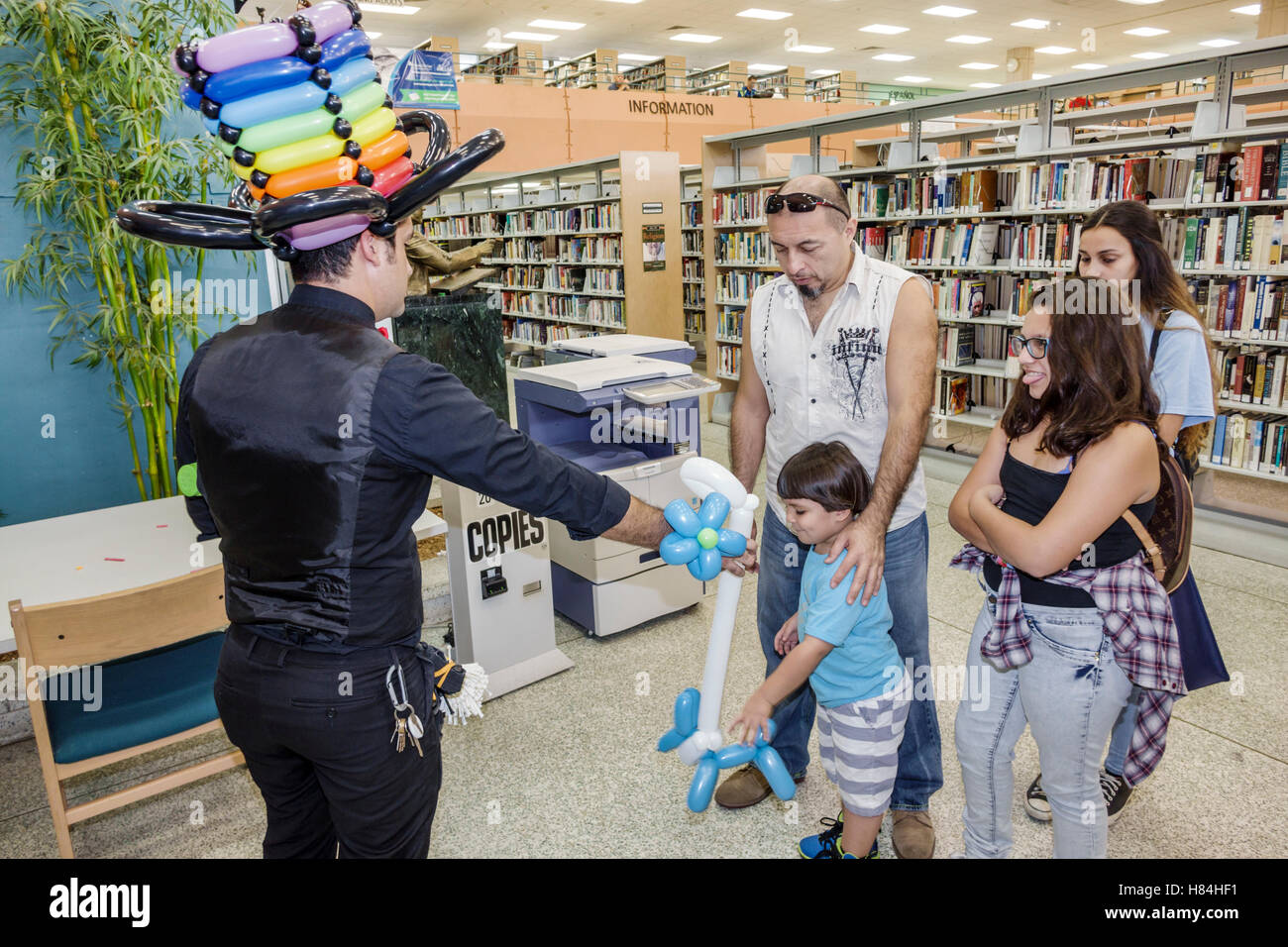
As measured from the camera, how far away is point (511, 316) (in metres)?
10.0

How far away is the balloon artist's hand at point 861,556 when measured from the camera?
5.09 feet

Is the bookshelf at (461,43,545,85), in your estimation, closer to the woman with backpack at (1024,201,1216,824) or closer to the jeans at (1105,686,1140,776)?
the woman with backpack at (1024,201,1216,824)

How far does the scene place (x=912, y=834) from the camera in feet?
6.46

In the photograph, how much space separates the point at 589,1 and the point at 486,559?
1071cm

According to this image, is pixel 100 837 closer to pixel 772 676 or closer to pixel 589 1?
pixel 772 676

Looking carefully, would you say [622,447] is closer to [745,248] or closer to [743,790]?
[743,790]

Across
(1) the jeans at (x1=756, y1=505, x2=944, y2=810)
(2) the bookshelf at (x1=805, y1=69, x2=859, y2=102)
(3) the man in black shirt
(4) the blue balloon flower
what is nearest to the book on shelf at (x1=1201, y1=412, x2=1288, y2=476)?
(1) the jeans at (x1=756, y1=505, x2=944, y2=810)

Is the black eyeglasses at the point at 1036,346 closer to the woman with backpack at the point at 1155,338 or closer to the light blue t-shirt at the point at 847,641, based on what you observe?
the light blue t-shirt at the point at 847,641

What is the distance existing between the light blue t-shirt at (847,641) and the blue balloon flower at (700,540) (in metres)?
0.34

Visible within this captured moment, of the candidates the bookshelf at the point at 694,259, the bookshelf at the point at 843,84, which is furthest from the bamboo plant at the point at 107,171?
the bookshelf at the point at 843,84

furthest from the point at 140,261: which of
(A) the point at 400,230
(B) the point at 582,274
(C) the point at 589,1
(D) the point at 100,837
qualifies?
(C) the point at 589,1

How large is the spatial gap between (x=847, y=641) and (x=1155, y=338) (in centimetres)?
125

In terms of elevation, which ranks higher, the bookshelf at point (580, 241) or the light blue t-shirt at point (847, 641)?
the bookshelf at point (580, 241)
